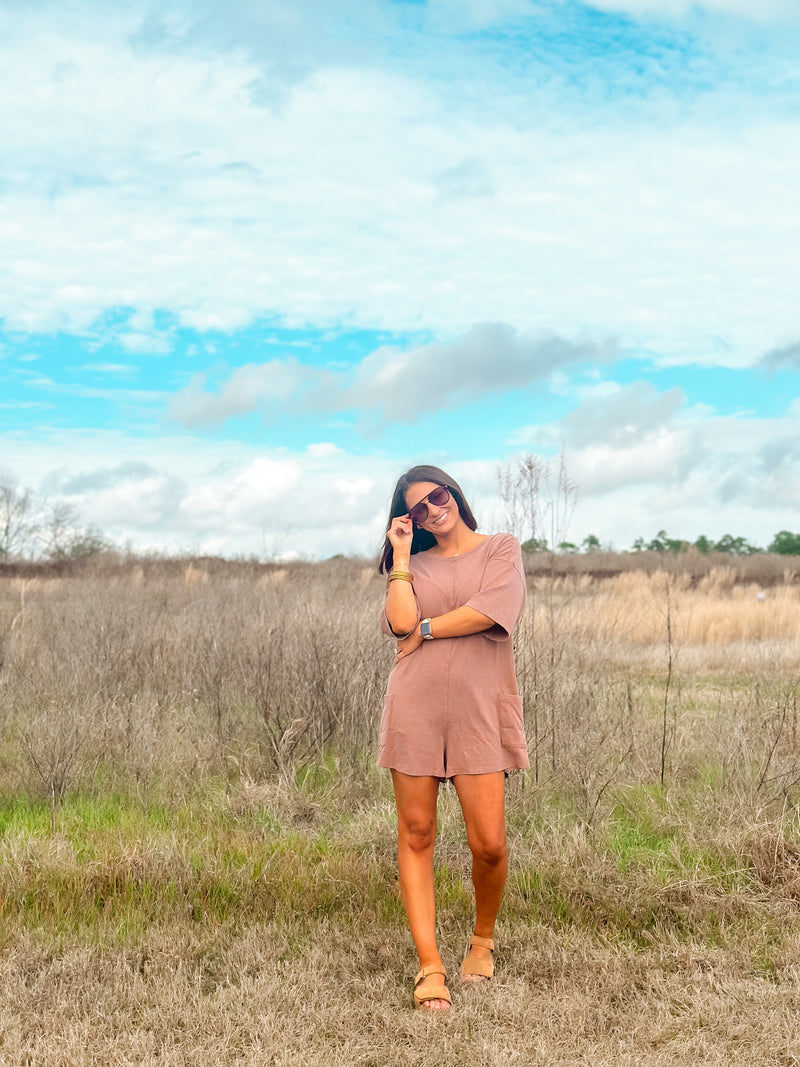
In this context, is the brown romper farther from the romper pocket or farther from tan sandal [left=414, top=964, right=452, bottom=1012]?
tan sandal [left=414, top=964, right=452, bottom=1012]

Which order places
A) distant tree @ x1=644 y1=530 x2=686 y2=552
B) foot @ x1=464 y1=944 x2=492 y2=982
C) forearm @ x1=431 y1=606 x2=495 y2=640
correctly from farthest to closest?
distant tree @ x1=644 y1=530 x2=686 y2=552 → foot @ x1=464 y1=944 x2=492 y2=982 → forearm @ x1=431 y1=606 x2=495 y2=640

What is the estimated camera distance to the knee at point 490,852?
3490mm

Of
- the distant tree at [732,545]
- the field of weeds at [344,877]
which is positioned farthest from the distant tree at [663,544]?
the field of weeds at [344,877]

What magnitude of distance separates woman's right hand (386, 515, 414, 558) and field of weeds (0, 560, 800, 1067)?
175cm

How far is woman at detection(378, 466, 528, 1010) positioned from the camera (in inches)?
134

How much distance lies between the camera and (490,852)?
351 centimetres

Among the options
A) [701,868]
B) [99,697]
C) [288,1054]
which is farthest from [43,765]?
[701,868]

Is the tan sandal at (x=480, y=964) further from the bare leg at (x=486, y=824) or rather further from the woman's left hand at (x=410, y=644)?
the woman's left hand at (x=410, y=644)

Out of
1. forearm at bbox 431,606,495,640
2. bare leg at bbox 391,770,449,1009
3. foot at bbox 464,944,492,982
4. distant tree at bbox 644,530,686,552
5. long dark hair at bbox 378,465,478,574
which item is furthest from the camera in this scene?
distant tree at bbox 644,530,686,552

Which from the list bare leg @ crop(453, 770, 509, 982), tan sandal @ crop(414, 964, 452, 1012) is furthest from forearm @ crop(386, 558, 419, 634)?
tan sandal @ crop(414, 964, 452, 1012)

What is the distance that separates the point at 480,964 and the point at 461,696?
3.97 ft

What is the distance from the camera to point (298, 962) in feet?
12.7

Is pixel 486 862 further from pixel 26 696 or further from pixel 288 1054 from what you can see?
pixel 26 696

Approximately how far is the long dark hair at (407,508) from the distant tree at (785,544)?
135 ft
